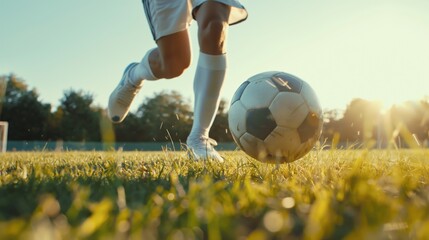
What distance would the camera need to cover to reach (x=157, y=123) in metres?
47.2

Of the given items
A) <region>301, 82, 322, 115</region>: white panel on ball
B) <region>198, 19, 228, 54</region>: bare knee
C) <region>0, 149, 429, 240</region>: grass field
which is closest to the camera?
<region>0, 149, 429, 240</region>: grass field

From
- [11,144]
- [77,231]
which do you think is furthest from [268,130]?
[11,144]

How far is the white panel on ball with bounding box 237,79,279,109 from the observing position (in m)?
2.74

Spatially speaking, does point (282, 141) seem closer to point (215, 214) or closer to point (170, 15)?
point (215, 214)

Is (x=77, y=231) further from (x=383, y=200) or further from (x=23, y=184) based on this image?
(x=23, y=184)

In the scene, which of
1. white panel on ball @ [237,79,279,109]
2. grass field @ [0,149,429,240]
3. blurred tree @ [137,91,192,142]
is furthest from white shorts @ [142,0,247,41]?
blurred tree @ [137,91,192,142]

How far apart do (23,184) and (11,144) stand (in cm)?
4127

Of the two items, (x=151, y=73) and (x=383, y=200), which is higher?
(x=151, y=73)

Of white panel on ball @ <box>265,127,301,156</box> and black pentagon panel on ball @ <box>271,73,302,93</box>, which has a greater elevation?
black pentagon panel on ball @ <box>271,73,302,93</box>

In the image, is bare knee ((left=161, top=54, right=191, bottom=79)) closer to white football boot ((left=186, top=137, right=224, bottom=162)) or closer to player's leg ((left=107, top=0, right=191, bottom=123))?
player's leg ((left=107, top=0, right=191, bottom=123))

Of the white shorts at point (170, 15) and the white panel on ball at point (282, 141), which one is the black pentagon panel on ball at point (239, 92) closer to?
the white panel on ball at point (282, 141)

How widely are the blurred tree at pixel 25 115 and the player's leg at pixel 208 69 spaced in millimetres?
41832

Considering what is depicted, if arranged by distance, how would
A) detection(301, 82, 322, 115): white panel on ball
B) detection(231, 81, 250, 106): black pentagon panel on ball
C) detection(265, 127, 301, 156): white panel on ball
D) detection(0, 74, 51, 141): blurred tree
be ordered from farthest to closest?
detection(0, 74, 51, 141): blurred tree
detection(231, 81, 250, 106): black pentagon panel on ball
detection(301, 82, 322, 115): white panel on ball
detection(265, 127, 301, 156): white panel on ball

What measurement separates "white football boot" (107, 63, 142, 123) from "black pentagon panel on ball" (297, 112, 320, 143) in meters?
2.90
